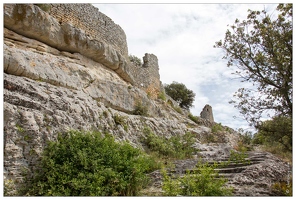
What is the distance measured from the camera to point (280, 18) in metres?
6.35

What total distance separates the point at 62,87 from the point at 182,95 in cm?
1981

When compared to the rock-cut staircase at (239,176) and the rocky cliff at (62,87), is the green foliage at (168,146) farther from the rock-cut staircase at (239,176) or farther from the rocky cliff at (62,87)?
the rock-cut staircase at (239,176)

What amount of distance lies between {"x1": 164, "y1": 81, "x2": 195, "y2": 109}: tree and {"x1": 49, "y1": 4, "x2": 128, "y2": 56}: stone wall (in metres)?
13.2

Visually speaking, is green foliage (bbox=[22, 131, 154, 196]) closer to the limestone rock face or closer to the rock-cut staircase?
the rock-cut staircase

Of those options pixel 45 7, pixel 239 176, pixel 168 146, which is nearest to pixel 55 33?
pixel 45 7

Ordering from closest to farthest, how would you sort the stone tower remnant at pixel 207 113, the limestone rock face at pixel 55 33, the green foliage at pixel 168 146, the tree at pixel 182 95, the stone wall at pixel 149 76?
the limestone rock face at pixel 55 33
the green foliage at pixel 168 146
the stone wall at pixel 149 76
the stone tower remnant at pixel 207 113
the tree at pixel 182 95

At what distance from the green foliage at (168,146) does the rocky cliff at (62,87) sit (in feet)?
1.34

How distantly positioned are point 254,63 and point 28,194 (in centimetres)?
637

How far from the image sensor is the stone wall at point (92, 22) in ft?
37.4

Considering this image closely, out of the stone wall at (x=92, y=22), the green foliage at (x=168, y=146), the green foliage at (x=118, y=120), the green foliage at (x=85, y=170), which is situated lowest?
the green foliage at (x=85, y=170)

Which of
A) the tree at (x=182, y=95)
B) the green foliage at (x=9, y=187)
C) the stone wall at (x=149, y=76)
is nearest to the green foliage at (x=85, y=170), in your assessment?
the green foliage at (x=9, y=187)

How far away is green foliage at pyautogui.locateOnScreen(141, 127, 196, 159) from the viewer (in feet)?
33.2

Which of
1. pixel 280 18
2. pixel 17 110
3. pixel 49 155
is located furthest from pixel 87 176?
pixel 280 18

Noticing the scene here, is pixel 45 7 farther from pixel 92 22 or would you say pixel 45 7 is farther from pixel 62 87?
pixel 62 87
